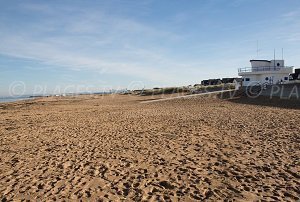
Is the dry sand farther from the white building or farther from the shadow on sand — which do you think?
the white building

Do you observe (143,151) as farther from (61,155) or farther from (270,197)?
(270,197)

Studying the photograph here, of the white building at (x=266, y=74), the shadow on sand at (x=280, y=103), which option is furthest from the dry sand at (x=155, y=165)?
the white building at (x=266, y=74)

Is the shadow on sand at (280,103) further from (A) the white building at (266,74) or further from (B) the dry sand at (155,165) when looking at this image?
(A) the white building at (266,74)

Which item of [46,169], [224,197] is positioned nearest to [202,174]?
[224,197]

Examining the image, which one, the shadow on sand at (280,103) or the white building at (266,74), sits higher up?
the white building at (266,74)

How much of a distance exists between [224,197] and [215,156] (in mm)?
2754

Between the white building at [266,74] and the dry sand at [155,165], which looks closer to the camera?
the dry sand at [155,165]

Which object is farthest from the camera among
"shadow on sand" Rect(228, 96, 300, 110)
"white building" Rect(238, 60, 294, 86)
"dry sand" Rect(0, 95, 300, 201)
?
"white building" Rect(238, 60, 294, 86)

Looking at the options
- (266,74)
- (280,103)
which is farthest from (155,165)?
(266,74)

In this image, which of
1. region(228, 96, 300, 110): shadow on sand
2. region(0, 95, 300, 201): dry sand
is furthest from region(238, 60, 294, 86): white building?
region(0, 95, 300, 201): dry sand

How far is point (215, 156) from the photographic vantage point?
8.06 m

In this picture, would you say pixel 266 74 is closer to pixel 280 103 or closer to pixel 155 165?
pixel 280 103

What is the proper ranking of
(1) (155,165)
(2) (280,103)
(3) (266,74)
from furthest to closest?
(3) (266,74), (2) (280,103), (1) (155,165)

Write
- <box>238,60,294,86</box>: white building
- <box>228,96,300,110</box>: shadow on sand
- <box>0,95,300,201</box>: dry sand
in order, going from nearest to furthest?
<box>0,95,300,201</box>: dry sand, <box>228,96,300,110</box>: shadow on sand, <box>238,60,294,86</box>: white building
